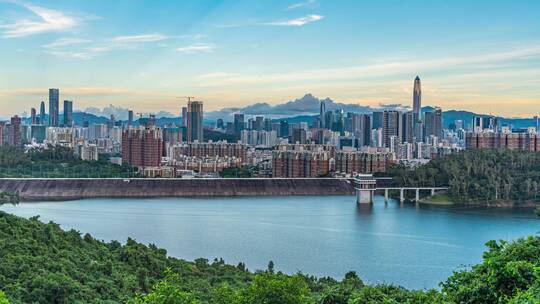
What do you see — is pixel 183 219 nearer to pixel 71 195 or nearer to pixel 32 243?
pixel 71 195

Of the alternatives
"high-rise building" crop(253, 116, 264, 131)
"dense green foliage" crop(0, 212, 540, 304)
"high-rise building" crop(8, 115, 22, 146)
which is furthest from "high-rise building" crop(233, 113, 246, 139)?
"dense green foliage" crop(0, 212, 540, 304)

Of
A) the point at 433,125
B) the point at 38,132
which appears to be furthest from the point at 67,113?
the point at 433,125

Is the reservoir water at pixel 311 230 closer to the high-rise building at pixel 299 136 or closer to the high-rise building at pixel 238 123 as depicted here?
the high-rise building at pixel 299 136

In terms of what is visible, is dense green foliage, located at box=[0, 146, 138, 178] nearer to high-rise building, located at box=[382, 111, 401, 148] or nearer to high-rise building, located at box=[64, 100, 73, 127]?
high-rise building, located at box=[382, 111, 401, 148]

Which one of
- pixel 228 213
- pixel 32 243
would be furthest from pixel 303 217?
pixel 32 243

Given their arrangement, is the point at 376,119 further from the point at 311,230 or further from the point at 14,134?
the point at 311,230

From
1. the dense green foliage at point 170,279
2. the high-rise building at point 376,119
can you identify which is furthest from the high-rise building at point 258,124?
the dense green foliage at point 170,279
